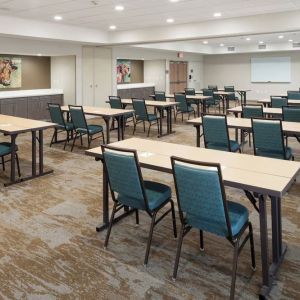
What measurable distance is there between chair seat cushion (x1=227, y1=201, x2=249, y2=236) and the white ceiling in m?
4.82

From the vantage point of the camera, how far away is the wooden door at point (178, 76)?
1525 cm

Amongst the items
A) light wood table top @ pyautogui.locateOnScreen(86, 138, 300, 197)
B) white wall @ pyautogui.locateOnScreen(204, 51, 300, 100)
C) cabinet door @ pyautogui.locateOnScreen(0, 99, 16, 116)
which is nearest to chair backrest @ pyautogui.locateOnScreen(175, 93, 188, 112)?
cabinet door @ pyautogui.locateOnScreen(0, 99, 16, 116)

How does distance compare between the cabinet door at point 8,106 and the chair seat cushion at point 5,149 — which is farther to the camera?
the cabinet door at point 8,106

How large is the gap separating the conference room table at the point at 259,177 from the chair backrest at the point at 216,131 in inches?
53.2

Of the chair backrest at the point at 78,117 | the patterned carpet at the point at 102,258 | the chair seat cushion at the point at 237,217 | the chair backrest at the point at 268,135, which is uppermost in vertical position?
the chair backrest at the point at 78,117

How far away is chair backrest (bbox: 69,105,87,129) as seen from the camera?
5.99 m

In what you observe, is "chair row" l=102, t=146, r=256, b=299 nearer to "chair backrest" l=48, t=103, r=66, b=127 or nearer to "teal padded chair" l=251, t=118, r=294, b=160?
"teal padded chair" l=251, t=118, r=294, b=160

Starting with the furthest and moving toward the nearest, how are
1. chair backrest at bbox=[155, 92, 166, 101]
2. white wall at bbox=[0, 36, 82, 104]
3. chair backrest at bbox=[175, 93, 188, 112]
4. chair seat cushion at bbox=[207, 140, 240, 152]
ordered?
chair backrest at bbox=[155, 92, 166, 101] → chair backrest at bbox=[175, 93, 188, 112] → white wall at bbox=[0, 36, 82, 104] → chair seat cushion at bbox=[207, 140, 240, 152]

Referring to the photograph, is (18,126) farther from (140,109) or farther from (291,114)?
(291,114)

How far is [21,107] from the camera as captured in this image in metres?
9.16

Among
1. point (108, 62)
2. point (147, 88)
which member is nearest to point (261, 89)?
point (147, 88)

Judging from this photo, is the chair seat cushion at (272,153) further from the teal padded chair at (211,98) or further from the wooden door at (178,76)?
the wooden door at (178,76)

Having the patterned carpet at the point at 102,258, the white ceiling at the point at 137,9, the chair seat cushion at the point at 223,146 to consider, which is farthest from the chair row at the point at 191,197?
the white ceiling at the point at 137,9

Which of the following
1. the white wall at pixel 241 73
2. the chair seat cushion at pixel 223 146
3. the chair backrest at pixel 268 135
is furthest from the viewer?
the white wall at pixel 241 73
